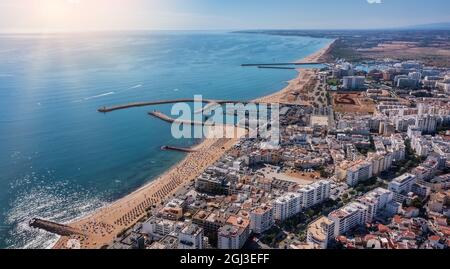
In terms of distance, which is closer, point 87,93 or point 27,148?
point 27,148

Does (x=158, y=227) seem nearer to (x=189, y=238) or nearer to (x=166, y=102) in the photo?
(x=189, y=238)

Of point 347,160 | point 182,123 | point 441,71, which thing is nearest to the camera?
point 347,160

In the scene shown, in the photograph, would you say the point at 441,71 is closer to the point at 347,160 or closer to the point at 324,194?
the point at 347,160

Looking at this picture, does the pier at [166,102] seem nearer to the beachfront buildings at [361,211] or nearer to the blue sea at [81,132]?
the blue sea at [81,132]

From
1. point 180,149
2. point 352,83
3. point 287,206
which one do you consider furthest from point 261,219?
point 352,83

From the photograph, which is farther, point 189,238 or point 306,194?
point 306,194

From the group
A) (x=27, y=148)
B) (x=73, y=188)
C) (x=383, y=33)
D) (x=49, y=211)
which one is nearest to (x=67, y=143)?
(x=27, y=148)
